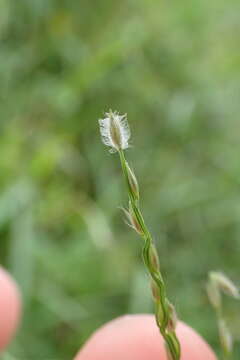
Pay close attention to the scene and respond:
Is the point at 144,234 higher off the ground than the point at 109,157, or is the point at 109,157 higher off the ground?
the point at 109,157

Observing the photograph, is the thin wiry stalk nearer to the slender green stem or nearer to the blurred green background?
the slender green stem

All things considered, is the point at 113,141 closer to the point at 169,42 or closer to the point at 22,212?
the point at 22,212

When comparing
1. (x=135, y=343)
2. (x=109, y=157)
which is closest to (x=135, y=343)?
(x=135, y=343)

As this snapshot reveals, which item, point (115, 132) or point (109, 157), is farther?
point (109, 157)

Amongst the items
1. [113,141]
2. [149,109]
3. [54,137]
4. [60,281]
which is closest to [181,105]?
[149,109]

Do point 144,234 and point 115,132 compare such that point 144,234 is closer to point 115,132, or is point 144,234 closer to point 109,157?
point 115,132
